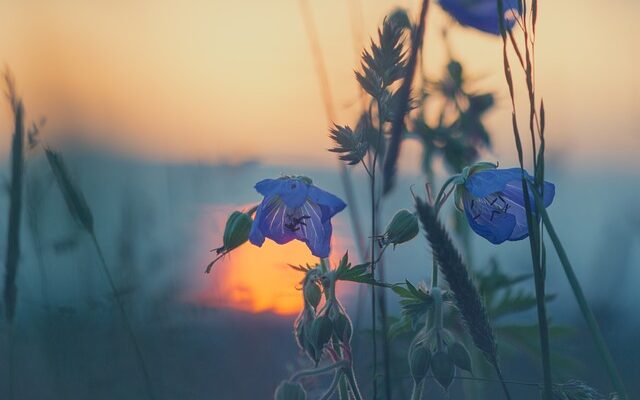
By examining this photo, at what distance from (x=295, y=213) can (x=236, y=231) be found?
0.12 metres

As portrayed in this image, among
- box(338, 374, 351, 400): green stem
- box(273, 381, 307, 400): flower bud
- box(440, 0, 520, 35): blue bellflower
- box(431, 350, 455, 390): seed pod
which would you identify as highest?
box(440, 0, 520, 35): blue bellflower

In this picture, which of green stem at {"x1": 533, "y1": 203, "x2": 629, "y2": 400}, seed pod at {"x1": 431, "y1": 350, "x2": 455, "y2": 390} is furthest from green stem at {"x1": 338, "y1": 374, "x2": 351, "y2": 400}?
green stem at {"x1": 533, "y1": 203, "x2": 629, "y2": 400}

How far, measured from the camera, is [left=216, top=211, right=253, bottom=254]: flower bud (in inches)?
53.7

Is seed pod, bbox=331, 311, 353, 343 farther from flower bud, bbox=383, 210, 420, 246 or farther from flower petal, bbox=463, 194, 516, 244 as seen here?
flower petal, bbox=463, 194, 516, 244

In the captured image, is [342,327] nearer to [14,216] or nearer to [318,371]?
[318,371]

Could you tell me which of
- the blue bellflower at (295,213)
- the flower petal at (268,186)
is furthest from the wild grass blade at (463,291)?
the flower petal at (268,186)

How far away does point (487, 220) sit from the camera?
1.41 meters

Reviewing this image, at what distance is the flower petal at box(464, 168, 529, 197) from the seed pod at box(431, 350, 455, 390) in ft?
0.80

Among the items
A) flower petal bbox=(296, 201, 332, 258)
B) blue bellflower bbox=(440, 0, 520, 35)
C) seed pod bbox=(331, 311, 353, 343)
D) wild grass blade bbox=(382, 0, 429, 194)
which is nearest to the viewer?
wild grass blade bbox=(382, 0, 429, 194)

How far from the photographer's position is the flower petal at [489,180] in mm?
1357

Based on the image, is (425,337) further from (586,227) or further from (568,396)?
(586,227)

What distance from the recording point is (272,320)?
167 cm

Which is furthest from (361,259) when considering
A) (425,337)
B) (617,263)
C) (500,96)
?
(500,96)

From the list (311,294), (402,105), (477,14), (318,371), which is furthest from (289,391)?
(477,14)
